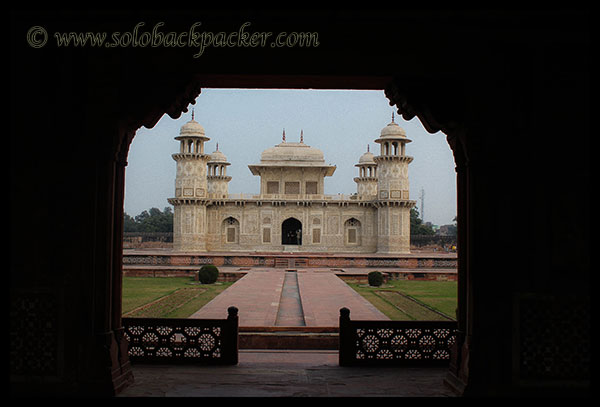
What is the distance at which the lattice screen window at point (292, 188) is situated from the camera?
33344 millimetres

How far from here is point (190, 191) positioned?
29.9m

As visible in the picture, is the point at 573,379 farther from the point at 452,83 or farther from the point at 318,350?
the point at 318,350

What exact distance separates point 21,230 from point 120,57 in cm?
133

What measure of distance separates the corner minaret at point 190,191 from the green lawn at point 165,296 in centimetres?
1258

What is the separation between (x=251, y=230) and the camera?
1241 inches

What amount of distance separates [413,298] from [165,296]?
581 cm

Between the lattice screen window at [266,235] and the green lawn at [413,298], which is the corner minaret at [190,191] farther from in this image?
the green lawn at [413,298]

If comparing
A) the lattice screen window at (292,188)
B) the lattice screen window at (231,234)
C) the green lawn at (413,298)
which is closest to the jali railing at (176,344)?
the green lawn at (413,298)

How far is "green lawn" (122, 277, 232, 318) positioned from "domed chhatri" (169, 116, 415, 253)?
1316cm

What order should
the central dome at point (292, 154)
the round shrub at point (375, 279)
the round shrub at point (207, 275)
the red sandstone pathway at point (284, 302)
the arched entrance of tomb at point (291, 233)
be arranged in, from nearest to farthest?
1. the red sandstone pathway at point (284, 302)
2. the round shrub at point (375, 279)
3. the round shrub at point (207, 275)
4. the central dome at point (292, 154)
5. the arched entrance of tomb at point (291, 233)

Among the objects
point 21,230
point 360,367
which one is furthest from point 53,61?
point 360,367

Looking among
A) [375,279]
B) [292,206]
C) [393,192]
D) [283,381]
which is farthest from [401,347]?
[292,206]

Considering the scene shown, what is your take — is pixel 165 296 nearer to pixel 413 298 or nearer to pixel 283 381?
pixel 413 298

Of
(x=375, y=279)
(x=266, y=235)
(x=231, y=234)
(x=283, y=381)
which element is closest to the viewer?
(x=283, y=381)
